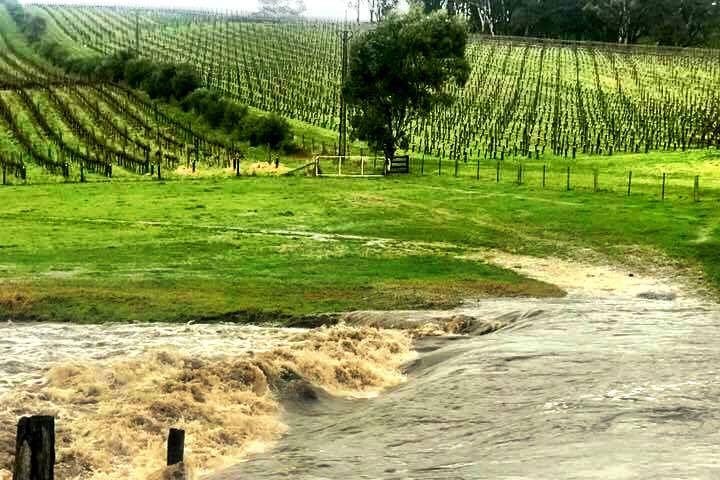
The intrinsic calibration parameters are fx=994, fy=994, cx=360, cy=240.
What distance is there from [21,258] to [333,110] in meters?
75.3

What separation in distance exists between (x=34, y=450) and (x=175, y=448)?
159 inches

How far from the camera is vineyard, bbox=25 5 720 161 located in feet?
313

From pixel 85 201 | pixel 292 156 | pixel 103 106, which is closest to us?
pixel 85 201

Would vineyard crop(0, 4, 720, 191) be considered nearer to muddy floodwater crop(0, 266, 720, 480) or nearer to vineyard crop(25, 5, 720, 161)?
vineyard crop(25, 5, 720, 161)

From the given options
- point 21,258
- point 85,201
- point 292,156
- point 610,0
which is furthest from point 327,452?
point 610,0

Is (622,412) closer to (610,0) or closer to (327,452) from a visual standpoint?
(327,452)

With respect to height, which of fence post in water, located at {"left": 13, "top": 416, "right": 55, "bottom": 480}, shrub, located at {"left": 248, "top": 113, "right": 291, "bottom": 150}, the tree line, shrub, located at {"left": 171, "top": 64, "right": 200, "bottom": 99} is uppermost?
the tree line

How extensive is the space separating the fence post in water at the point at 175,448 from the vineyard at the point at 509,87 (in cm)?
6682

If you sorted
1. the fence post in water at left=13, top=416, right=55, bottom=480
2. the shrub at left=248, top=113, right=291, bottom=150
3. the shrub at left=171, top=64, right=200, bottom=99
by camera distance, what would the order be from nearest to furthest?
the fence post in water at left=13, top=416, right=55, bottom=480
the shrub at left=248, top=113, right=291, bottom=150
the shrub at left=171, top=64, right=200, bottom=99

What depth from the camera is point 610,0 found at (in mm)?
154625

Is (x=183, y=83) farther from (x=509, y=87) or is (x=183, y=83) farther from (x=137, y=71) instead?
(x=509, y=87)

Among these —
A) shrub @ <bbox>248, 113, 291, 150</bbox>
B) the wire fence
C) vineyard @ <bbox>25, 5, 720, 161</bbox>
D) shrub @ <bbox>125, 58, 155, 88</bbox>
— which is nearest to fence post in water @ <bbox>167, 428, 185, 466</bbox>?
the wire fence

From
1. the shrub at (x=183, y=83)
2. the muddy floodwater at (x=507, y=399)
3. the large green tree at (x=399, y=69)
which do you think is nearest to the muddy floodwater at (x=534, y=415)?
the muddy floodwater at (x=507, y=399)

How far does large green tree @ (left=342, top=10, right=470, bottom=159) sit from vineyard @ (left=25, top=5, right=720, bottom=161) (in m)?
9.57
